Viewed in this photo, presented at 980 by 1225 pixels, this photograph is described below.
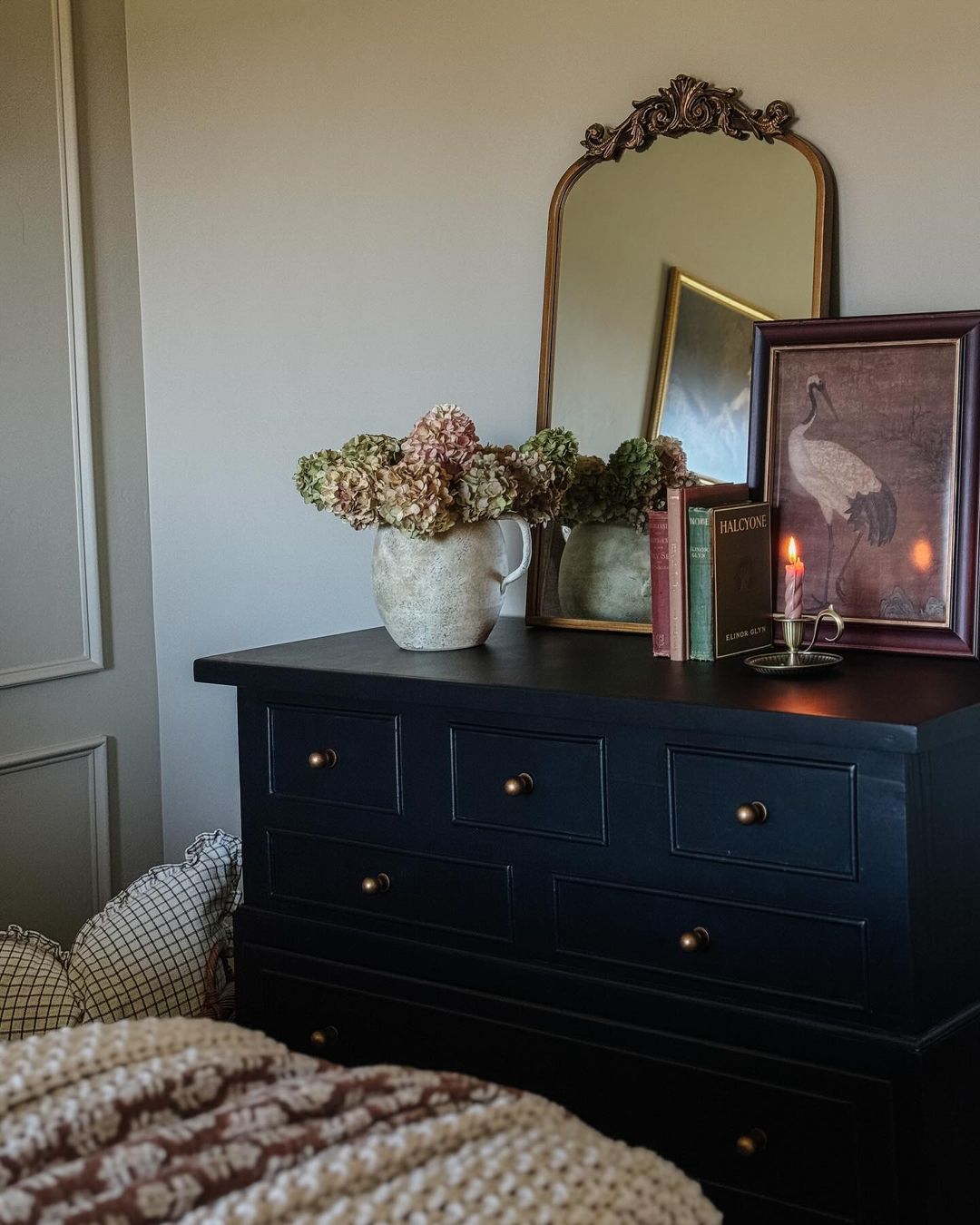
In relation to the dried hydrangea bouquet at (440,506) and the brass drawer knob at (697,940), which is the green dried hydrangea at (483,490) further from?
the brass drawer knob at (697,940)

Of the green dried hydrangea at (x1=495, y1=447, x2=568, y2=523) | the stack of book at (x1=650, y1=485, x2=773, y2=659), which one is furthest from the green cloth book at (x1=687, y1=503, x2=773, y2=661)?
the green dried hydrangea at (x1=495, y1=447, x2=568, y2=523)

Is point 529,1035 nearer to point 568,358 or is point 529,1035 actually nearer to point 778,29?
point 568,358

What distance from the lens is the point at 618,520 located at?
2.39m

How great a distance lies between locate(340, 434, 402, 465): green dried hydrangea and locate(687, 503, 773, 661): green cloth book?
0.50 metres

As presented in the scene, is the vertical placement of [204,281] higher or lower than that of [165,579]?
higher

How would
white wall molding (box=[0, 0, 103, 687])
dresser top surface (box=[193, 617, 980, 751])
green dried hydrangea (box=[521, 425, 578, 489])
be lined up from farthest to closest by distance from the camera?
white wall molding (box=[0, 0, 103, 687]) → green dried hydrangea (box=[521, 425, 578, 489]) → dresser top surface (box=[193, 617, 980, 751])

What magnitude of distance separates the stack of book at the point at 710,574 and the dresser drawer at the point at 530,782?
10.6 inches

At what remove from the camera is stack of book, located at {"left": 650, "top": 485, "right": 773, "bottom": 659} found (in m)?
2.02

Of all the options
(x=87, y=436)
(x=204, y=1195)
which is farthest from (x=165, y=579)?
(x=204, y=1195)

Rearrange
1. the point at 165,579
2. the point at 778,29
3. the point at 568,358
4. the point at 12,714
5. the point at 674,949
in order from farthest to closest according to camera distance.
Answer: the point at 165,579, the point at 12,714, the point at 568,358, the point at 778,29, the point at 674,949

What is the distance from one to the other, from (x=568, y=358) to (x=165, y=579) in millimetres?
1205

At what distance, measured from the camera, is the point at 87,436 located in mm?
3041

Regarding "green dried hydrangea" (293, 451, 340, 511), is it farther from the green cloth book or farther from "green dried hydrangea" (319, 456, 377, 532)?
the green cloth book

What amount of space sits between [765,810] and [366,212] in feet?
5.25
